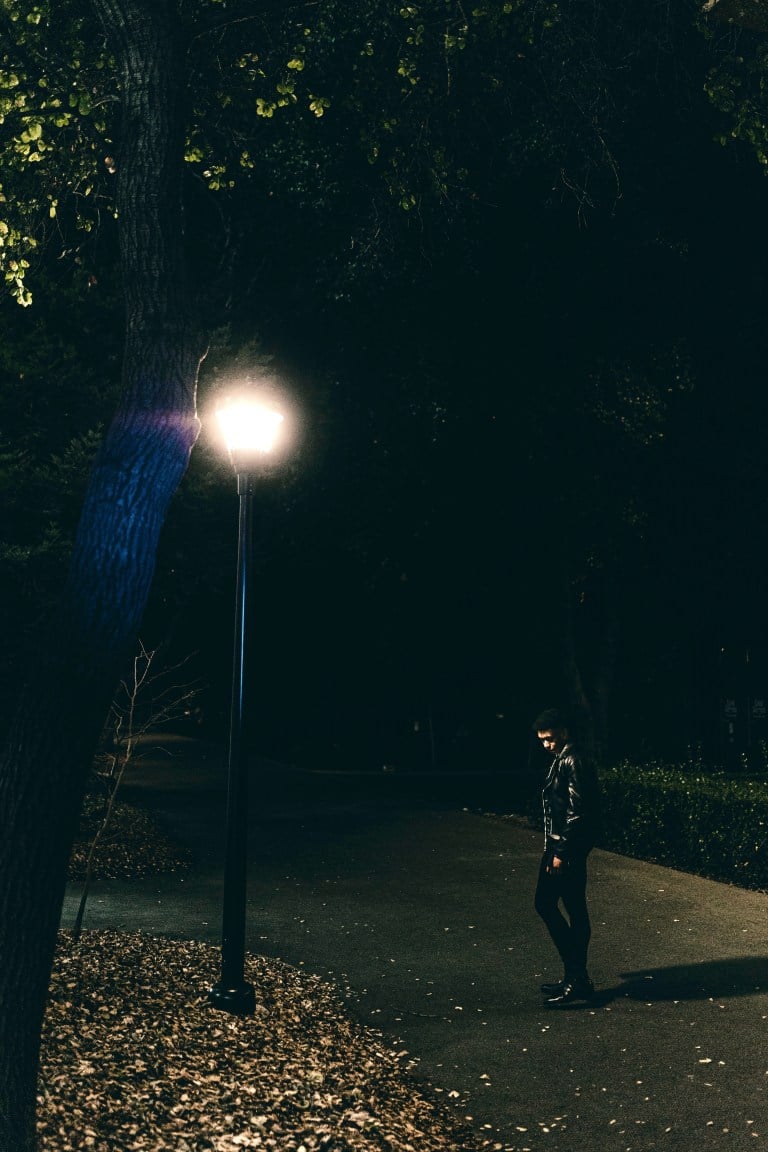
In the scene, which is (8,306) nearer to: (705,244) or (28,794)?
(705,244)

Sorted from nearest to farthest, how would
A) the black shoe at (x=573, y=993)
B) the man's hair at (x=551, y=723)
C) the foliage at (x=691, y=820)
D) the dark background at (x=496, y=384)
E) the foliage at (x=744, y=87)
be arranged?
the black shoe at (x=573, y=993) → the man's hair at (x=551, y=723) → the foliage at (x=744, y=87) → the foliage at (x=691, y=820) → the dark background at (x=496, y=384)

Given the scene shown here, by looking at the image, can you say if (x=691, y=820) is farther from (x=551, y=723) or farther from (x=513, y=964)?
(x=551, y=723)

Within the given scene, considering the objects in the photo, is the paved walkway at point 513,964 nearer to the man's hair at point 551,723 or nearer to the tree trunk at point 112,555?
the man's hair at point 551,723

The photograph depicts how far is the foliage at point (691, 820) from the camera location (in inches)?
488

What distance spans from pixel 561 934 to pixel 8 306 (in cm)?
1168

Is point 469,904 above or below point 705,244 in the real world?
below

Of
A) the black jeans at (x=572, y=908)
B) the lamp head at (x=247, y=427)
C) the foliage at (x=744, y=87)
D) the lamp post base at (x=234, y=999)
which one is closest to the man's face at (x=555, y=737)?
the black jeans at (x=572, y=908)

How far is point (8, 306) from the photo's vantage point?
16.0 m

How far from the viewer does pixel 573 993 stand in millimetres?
8141

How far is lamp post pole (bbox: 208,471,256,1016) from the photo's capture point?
7621 millimetres

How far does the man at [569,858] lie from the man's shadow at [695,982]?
0.24 metres

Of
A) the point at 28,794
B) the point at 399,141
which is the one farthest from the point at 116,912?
the point at 399,141

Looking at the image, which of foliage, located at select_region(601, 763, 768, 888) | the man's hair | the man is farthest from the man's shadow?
foliage, located at select_region(601, 763, 768, 888)

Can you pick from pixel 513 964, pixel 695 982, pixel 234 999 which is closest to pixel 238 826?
pixel 234 999
